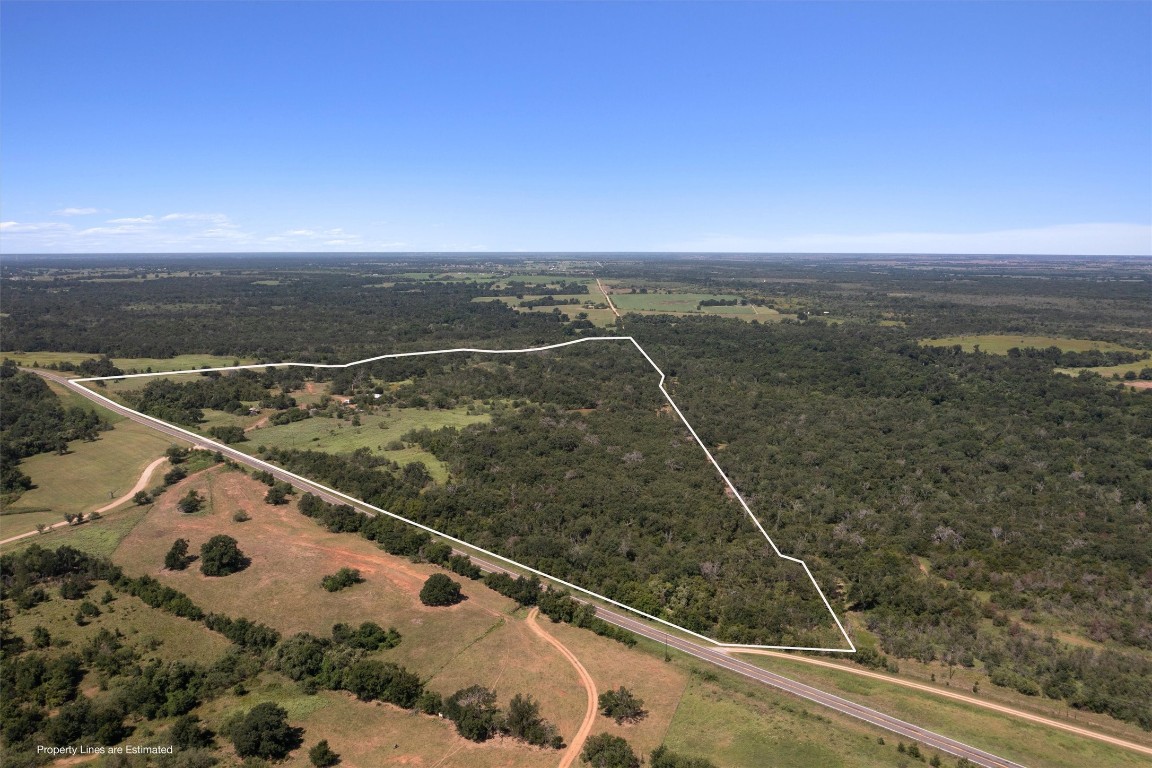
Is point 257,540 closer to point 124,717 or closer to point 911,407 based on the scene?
point 124,717

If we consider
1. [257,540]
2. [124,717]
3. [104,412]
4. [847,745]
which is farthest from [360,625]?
[104,412]

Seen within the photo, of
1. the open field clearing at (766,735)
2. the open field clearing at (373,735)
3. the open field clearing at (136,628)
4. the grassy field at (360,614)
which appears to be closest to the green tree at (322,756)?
the open field clearing at (373,735)

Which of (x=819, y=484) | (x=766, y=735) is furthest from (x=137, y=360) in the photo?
(x=766, y=735)

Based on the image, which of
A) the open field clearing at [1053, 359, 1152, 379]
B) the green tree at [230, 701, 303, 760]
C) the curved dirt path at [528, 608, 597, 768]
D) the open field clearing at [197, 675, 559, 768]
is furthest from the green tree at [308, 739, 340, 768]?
the open field clearing at [1053, 359, 1152, 379]

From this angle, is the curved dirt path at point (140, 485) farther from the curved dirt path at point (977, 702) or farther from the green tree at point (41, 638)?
the curved dirt path at point (977, 702)

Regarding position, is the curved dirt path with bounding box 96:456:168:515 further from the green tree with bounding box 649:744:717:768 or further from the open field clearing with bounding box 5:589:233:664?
the green tree with bounding box 649:744:717:768
